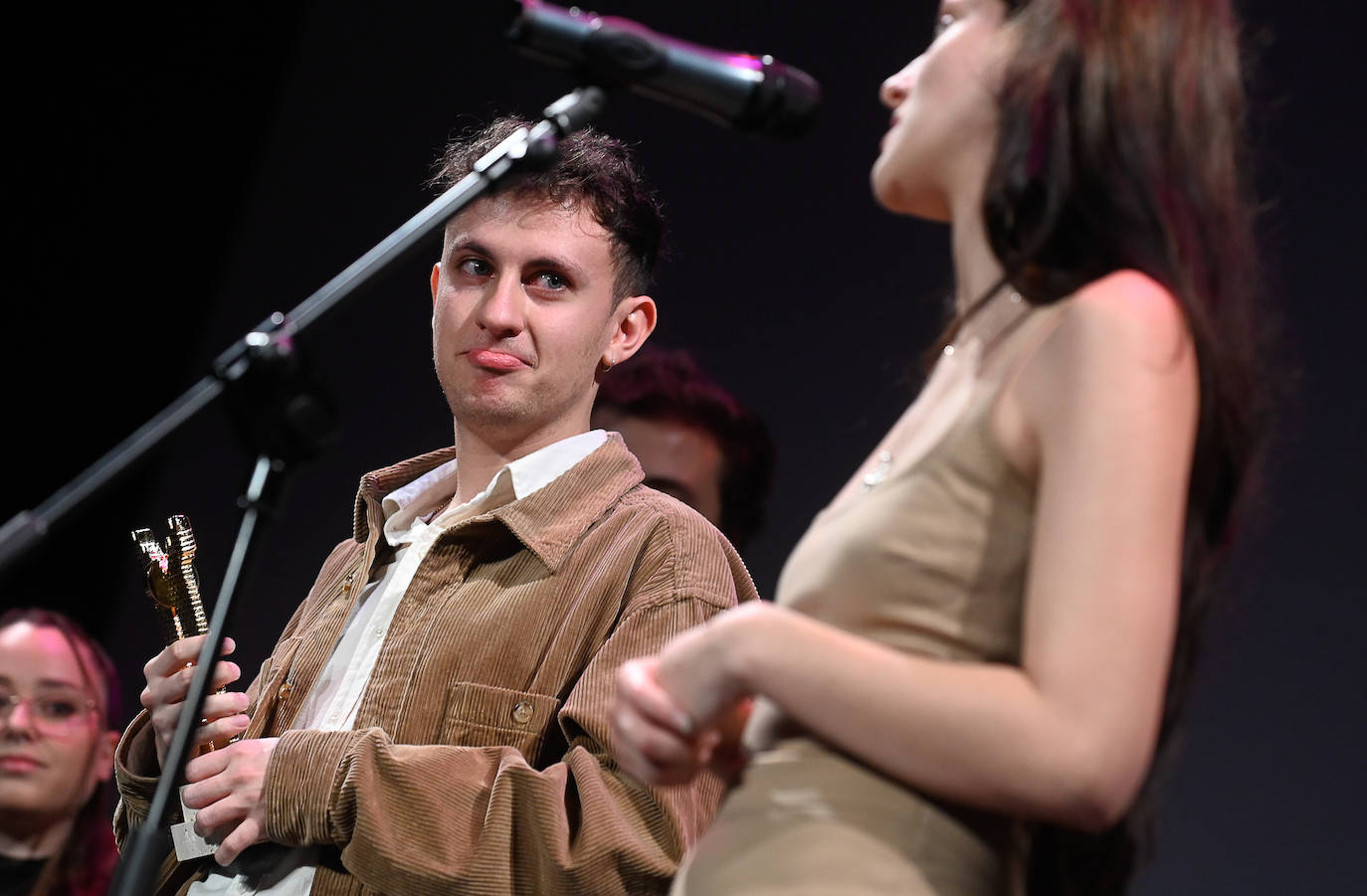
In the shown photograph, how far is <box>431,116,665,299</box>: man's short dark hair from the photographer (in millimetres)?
1828

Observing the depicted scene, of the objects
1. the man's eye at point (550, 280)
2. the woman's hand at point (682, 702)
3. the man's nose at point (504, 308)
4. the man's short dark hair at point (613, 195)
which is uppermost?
the man's short dark hair at point (613, 195)

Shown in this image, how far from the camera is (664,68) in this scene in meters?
1.16

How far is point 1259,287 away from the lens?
0.95m

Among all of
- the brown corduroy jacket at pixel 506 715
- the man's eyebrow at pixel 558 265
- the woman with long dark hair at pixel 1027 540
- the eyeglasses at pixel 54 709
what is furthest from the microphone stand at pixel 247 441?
the eyeglasses at pixel 54 709

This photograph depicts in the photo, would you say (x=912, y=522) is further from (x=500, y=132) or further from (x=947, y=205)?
(x=500, y=132)

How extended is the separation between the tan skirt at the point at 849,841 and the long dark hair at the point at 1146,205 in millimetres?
104

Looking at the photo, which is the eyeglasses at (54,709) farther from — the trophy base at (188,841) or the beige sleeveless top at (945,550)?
the beige sleeveless top at (945,550)

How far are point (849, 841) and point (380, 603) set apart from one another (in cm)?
93

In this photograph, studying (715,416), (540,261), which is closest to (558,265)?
(540,261)

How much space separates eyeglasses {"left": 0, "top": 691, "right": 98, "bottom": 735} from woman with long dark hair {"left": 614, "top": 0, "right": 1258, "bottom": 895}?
1389 millimetres

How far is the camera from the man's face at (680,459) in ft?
8.07

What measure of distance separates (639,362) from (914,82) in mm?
1534

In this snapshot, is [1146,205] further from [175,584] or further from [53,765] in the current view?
[53,765]

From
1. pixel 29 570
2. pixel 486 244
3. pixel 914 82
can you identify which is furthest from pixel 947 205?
pixel 29 570
